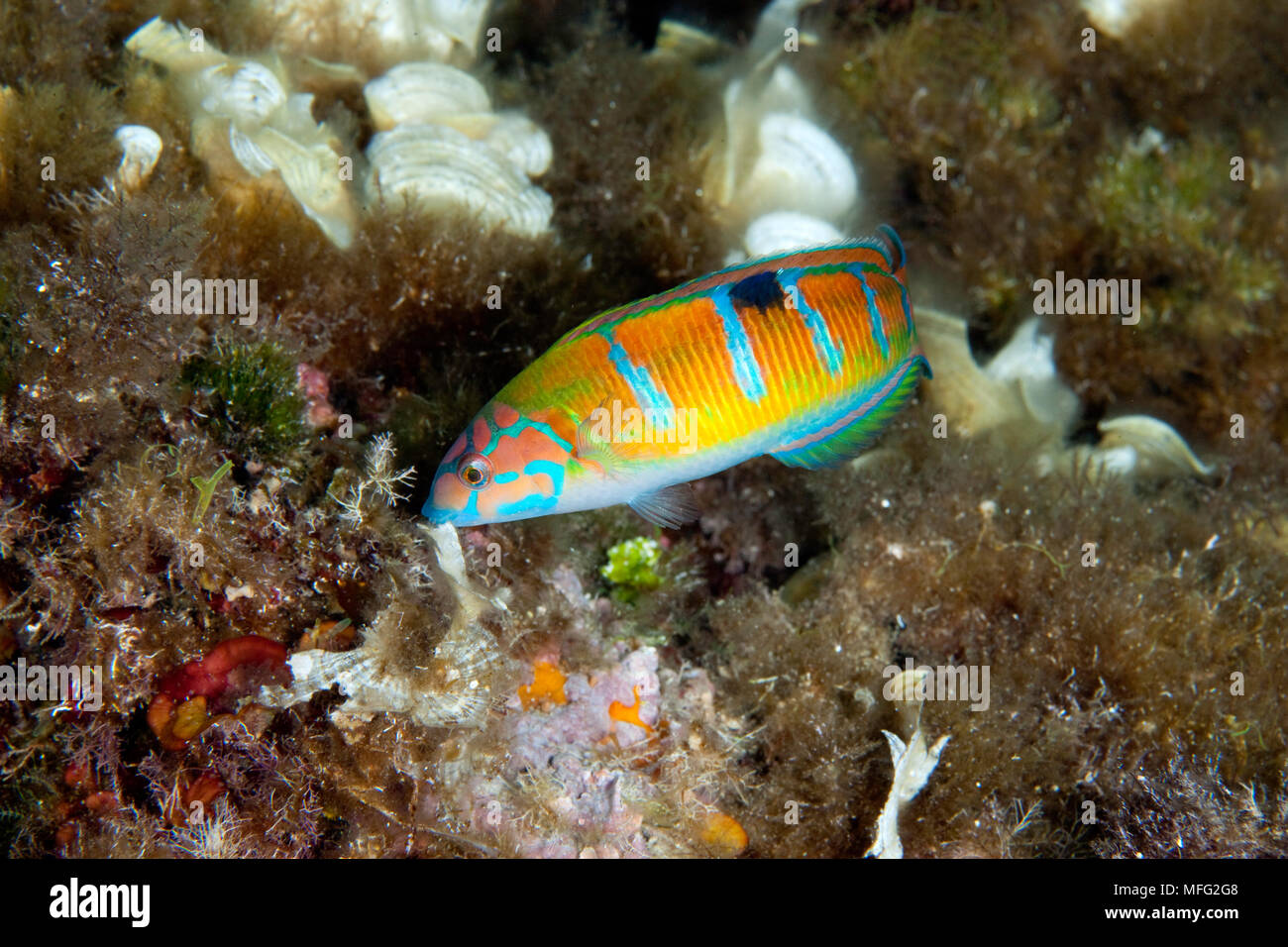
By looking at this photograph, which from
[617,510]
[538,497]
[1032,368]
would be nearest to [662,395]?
[538,497]

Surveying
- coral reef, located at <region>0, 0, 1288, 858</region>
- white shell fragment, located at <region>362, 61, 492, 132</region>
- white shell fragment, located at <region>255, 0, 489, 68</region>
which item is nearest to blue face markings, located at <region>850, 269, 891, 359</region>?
coral reef, located at <region>0, 0, 1288, 858</region>

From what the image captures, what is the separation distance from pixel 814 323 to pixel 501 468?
1380 millimetres

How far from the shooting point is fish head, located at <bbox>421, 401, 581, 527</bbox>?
2.79m

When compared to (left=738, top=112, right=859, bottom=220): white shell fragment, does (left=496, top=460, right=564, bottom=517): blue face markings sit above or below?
below

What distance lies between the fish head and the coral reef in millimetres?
249

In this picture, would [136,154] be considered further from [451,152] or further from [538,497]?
[538,497]

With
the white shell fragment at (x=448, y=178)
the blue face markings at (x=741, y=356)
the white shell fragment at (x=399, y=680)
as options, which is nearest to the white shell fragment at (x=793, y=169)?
the white shell fragment at (x=448, y=178)

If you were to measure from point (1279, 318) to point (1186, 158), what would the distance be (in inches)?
58.6

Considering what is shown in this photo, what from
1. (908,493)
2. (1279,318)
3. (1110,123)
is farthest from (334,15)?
(1279,318)

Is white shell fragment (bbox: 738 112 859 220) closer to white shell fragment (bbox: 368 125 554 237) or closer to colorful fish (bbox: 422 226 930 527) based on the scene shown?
white shell fragment (bbox: 368 125 554 237)

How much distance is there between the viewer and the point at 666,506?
3076 mm

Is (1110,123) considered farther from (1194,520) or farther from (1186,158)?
(1194,520)

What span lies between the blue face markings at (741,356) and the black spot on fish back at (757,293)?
5 cm
